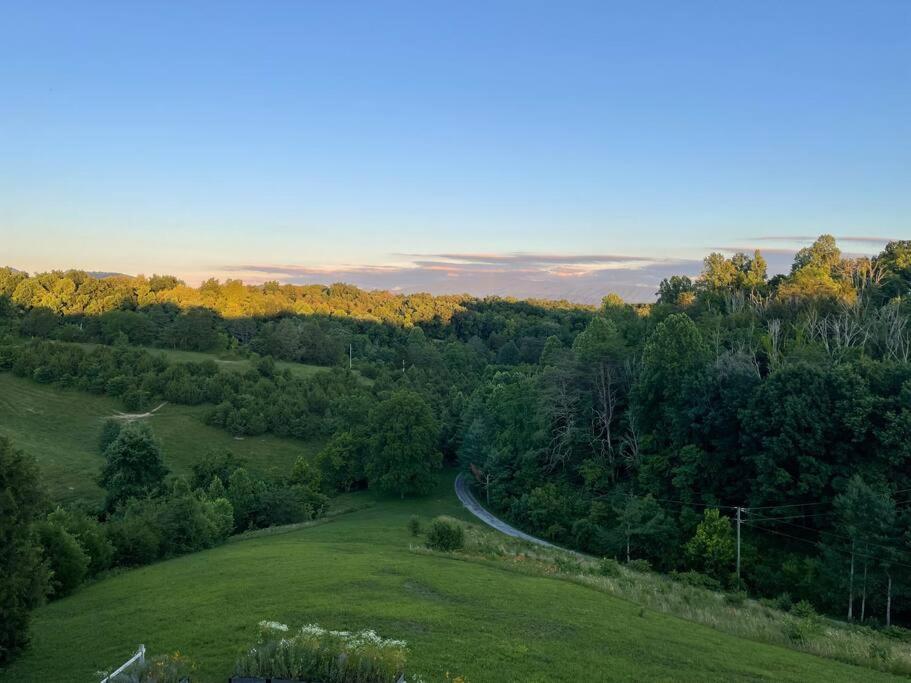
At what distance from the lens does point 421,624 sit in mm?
15023

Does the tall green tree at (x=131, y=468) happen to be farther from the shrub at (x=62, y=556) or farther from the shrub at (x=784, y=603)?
the shrub at (x=784, y=603)

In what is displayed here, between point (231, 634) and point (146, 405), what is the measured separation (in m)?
83.5

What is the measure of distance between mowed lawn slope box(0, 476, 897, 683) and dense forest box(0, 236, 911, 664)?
8.27 m

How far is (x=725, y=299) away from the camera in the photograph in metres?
70.0

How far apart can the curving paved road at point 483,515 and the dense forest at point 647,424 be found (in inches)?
61.5

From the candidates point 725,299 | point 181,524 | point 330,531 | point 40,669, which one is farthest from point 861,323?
point 40,669

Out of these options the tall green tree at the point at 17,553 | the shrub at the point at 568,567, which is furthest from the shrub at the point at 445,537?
the tall green tree at the point at 17,553

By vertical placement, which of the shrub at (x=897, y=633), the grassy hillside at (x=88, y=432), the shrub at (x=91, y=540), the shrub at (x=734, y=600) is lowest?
the grassy hillside at (x=88, y=432)

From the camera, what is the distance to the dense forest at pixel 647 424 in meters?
35.1

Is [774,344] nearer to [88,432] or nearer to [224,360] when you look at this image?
[88,432]

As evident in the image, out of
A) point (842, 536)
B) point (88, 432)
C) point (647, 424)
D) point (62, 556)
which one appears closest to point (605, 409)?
point (647, 424)

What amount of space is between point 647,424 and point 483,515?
19.6 m

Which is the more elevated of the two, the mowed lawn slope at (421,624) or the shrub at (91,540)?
the mowed lawn slope at (421,624)

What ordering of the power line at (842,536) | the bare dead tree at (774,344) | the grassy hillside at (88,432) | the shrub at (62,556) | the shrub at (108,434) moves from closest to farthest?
the shrub at (62,556) < the power line at (842,536) < the bare dead tree at (774,344) < the shrub at (108,434) < the grassy hillside at (88,432)
